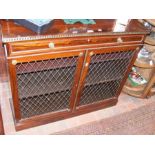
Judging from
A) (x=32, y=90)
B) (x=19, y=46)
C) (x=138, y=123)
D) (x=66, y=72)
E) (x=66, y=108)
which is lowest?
(x=138, y=123)

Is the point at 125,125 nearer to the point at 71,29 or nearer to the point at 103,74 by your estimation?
the point at 103,74

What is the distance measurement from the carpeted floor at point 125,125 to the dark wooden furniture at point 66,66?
156mm

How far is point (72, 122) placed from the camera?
1836mm

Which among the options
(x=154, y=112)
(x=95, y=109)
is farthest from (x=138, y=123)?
(x=95, y=109)

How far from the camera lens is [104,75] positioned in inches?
67.8

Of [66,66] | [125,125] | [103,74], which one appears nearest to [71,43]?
[66,66]

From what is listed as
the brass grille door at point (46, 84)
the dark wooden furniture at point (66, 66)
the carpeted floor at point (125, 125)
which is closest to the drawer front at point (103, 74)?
the dark wooden furniture at point (66, 66)

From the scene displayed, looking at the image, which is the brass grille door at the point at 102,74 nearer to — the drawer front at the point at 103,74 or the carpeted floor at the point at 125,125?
the drawer front at the point at 103,74

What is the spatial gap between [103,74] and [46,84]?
1.64 feet

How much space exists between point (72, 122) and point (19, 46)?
3.10 ft

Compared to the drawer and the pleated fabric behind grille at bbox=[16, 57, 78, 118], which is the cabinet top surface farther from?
the pleated fabric behind grille at bbox=[16, 57, 78, 118]

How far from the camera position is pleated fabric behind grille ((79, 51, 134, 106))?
1.61m

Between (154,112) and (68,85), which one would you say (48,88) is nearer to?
(68,85)

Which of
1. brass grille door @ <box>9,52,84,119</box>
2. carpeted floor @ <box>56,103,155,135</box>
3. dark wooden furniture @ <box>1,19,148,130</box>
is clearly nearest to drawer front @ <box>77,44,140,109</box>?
dark wooden furniture @ <box>1,19,148,130</box>
